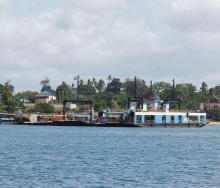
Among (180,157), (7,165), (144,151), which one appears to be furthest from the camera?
(144,151)

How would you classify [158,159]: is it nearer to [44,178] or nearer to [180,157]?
[180,157]

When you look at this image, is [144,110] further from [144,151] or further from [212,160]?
[212,160]

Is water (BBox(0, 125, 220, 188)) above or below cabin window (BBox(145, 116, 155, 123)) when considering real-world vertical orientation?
below

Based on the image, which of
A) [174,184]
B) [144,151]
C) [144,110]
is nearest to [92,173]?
[174,184]

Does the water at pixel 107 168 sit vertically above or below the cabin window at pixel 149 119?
below

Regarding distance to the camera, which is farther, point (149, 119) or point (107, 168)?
point (149, 119)

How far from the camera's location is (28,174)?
193ft

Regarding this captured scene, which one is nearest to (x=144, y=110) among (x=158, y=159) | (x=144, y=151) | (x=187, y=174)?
(x=144, y=151)

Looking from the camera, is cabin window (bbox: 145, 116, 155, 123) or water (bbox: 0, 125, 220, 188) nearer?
water (bbox: 0, 125, 220, 188)

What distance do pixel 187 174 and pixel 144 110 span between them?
139370 mm

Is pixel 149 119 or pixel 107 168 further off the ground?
pixel 149 119

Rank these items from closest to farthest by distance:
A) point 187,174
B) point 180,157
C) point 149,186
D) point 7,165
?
1. point 149,186
2. point 187,174
3. point 7,165
4. point 180,157

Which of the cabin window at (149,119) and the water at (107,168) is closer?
the water at (107,168)

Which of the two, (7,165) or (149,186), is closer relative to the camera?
(149,186)
